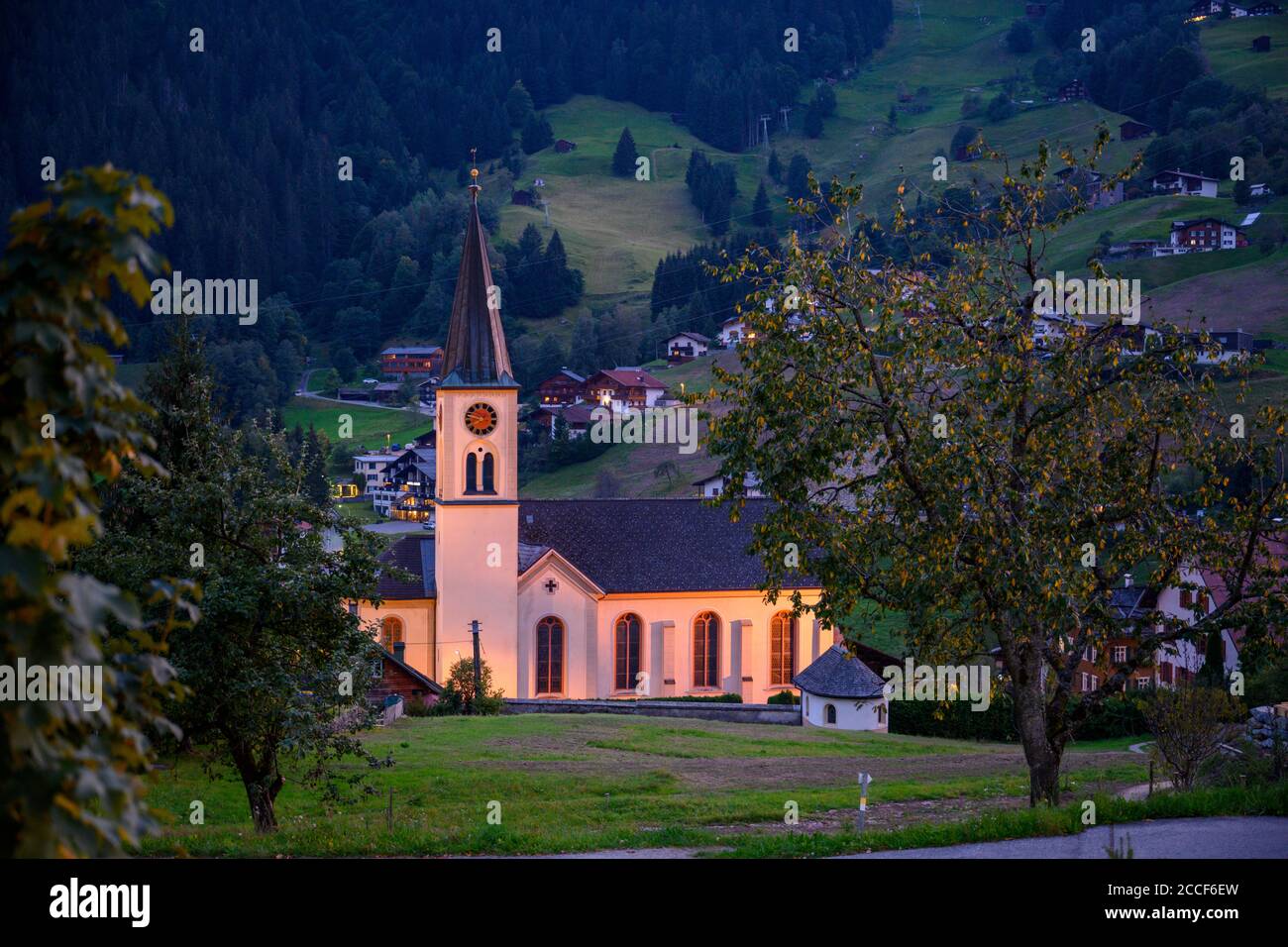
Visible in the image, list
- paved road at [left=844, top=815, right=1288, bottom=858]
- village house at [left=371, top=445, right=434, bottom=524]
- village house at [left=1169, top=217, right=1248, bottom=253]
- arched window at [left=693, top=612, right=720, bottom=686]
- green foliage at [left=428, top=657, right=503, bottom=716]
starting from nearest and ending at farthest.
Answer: paved road at [left=844, top=815, right=1288, bottom=858]
green foliage at [left=428, top=657, right=503, bottom=716]
arched window at [left=693, top=612, right=720, bottom=686]
village house at [left=371, top=445, right=434, bottom=524]
village house at [left=1169, top=217, right=1248, bottom=253]

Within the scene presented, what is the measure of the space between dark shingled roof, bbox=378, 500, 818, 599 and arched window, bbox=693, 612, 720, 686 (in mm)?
1673

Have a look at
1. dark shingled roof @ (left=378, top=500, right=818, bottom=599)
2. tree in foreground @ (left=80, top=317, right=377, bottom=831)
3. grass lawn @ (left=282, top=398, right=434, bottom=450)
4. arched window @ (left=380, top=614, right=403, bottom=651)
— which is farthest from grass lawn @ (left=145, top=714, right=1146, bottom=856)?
grass lawn @ (left=282, top=398, right=434, bottom=450)

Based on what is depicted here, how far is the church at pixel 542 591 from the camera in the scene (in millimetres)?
61094

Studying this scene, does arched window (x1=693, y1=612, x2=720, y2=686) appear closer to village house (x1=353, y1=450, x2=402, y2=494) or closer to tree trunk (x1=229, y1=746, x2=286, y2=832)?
tree trunk (x1=229, y1=746, x2=286, y2=832)

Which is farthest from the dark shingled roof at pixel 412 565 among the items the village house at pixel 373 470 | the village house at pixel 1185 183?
the village house at pixel 1185 183

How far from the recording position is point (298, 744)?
19.5 meters

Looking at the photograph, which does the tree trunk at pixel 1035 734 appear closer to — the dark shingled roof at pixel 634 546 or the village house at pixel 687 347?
the dark shingled roof at pixel 634 546

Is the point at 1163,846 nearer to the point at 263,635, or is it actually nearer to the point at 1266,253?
the point at 263,635

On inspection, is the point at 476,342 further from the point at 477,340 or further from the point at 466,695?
the point at 466,695

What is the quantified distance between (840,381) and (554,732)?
2694cm

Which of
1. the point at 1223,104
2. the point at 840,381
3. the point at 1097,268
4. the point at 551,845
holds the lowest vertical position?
the point at 551,845

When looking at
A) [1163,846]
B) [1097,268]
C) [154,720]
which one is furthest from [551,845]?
[1097,268]

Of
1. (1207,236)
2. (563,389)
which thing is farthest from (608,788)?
(1207,236)

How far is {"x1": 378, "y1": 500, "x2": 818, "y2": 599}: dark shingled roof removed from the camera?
6338 cm
